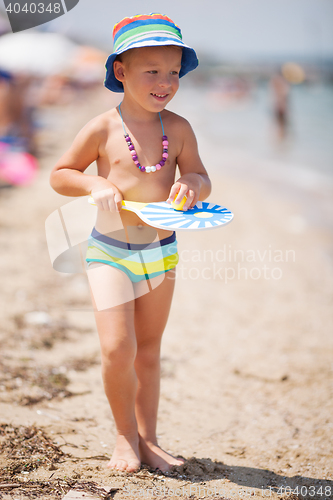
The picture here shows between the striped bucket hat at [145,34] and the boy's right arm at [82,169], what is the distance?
12.0 inches

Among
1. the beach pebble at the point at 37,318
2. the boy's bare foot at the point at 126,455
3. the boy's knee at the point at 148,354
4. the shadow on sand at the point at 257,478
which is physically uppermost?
the boy's knee at the point at 148,354

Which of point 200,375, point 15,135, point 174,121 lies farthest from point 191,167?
point 15,135

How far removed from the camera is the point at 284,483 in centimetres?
215

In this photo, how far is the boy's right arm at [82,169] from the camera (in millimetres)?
1841

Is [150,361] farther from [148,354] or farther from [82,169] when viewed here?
[82,169]

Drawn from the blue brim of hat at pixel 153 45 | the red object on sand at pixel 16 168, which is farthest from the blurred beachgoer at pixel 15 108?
the blue brim of hat at pixel 153 45

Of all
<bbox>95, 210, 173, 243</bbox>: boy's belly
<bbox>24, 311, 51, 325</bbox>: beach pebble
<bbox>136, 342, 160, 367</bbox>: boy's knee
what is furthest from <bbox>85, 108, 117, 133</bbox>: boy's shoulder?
<bbox>24, 311, 51, 325</bbox>: beach pebble

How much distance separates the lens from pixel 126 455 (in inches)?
81.4

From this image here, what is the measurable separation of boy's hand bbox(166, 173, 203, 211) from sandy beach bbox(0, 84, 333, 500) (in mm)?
1242

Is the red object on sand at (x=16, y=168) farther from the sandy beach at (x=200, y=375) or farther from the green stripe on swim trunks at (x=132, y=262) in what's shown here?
the green stripe on swim trunks at (x=132, y=262)

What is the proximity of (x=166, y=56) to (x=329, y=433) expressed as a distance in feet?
7.60

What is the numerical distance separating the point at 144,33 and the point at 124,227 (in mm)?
807

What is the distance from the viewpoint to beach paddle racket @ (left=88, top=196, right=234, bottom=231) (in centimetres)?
169

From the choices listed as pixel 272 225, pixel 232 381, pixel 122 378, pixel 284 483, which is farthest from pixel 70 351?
pixel 272 225
